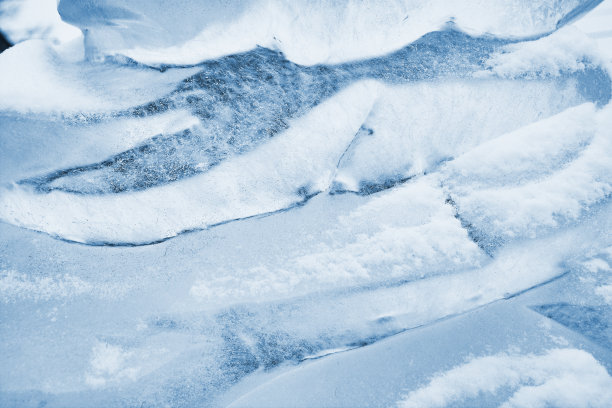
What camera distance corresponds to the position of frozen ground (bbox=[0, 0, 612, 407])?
0.50 m

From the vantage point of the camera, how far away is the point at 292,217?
0.56m

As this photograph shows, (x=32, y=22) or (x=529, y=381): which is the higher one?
(x=32, y=22)

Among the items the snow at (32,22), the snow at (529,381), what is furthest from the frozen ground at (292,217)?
the snow at (32,22)

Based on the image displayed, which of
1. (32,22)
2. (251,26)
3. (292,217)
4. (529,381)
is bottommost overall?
(529,381)

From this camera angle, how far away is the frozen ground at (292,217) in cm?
50

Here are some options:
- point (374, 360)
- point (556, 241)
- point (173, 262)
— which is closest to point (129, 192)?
point (173, 262)

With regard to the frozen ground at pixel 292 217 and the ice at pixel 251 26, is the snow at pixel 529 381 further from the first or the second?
the ice at pixel 251 26

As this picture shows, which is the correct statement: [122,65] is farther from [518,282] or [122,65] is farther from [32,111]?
[518,282]

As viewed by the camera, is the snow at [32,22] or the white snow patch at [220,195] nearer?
the white snow patch at [220,195]

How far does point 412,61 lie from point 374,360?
18.6 inches

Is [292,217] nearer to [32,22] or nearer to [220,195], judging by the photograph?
[220,195]

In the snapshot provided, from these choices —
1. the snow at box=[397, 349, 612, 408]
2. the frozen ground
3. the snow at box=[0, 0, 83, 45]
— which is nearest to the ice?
the frozen ground

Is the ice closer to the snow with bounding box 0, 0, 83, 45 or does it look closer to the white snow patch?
the white snow patch

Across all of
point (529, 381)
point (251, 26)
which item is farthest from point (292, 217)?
point (529, 381)
